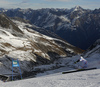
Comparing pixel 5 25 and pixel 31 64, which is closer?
pixel 31 64

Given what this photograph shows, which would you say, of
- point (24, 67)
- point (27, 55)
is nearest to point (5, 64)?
point (24, 67)

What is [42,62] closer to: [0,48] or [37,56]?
[37,56]

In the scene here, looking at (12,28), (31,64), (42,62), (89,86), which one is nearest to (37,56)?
(42,62)

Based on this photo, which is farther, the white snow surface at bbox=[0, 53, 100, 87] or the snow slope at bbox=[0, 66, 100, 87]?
the white snow surface at bbox=[0, 53, 100, 87]

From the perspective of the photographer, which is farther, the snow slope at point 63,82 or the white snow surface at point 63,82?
the white snow surface at point 63,82

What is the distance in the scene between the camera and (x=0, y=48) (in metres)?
71.6

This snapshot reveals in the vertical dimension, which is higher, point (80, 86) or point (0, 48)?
point (80, 86)

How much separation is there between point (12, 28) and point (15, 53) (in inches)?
2376

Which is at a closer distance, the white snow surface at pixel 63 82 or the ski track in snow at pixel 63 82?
the ski track in snow at pixel 63 82

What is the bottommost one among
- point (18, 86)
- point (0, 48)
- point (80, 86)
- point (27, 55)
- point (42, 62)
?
point (42, 62)

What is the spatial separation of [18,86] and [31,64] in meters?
50.9

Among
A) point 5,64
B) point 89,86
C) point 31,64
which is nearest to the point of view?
point 89,86

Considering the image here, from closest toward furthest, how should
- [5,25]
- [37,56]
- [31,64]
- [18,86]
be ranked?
1. [18,86]
2. [31,64]
3. [37,56]
4. [5,25]

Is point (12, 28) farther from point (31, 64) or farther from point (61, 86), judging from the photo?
point (61, 86)
